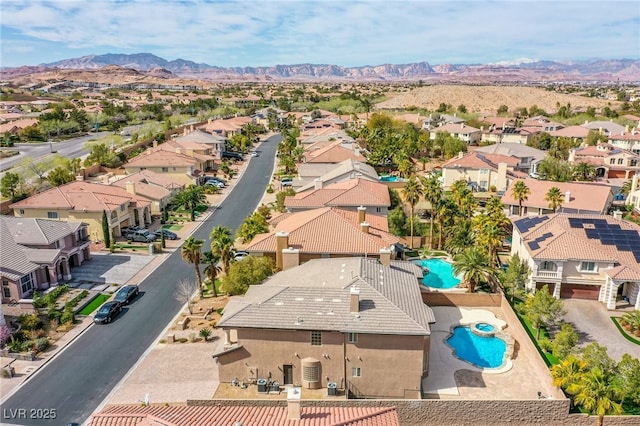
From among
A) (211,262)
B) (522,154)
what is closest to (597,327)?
(211,262)

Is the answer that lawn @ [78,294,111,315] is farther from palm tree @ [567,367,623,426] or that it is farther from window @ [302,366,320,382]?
palm tree @ [567,367,623,426]

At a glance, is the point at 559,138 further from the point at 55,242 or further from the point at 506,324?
the point at 55,242

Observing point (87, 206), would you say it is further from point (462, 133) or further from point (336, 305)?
point (462, 133)

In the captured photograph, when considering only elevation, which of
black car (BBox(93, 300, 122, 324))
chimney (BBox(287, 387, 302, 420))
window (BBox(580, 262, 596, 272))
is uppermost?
chimney (BBox(287, 387, 302, 420))

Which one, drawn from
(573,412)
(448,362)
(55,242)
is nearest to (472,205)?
(448,362)

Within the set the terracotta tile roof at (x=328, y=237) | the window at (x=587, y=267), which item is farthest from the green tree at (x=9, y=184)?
the window at (x=587, y=267)

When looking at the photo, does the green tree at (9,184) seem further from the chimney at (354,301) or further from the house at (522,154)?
the house at (522,154)

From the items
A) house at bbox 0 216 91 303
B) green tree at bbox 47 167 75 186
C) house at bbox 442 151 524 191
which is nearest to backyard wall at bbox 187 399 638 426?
house at bbox 0 216 91 303
